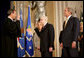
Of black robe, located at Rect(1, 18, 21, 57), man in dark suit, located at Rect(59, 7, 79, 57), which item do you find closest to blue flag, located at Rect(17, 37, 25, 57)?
black robe, located at Rect(1, 18, 21, 57)

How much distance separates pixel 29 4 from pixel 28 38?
173 centimetres

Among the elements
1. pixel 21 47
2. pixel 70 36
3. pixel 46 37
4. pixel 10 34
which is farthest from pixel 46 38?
pixel 21 47

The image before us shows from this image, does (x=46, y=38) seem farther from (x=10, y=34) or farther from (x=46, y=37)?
(x=10, y=34)

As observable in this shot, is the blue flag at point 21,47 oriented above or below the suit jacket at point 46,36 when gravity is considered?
below

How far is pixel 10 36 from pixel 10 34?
0.21ft

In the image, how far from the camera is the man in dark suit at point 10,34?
191 inches

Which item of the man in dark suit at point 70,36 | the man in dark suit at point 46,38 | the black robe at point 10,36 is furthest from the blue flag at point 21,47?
the man in dark suit at point 70,36

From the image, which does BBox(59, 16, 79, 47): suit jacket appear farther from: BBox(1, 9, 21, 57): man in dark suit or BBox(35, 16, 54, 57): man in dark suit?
BBox(1, 9, 21, 57): man in dark suit

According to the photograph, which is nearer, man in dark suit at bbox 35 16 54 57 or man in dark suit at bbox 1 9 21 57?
man in dark suit at bbox 35 16 54 57

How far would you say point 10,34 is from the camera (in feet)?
16.3

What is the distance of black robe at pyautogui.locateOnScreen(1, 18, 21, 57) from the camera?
4.86m

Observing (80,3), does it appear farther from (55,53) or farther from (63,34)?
(63,34)

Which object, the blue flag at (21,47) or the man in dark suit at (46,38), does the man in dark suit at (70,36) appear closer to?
the man in dark suit at (46,38)

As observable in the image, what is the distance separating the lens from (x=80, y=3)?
6.95 metres
